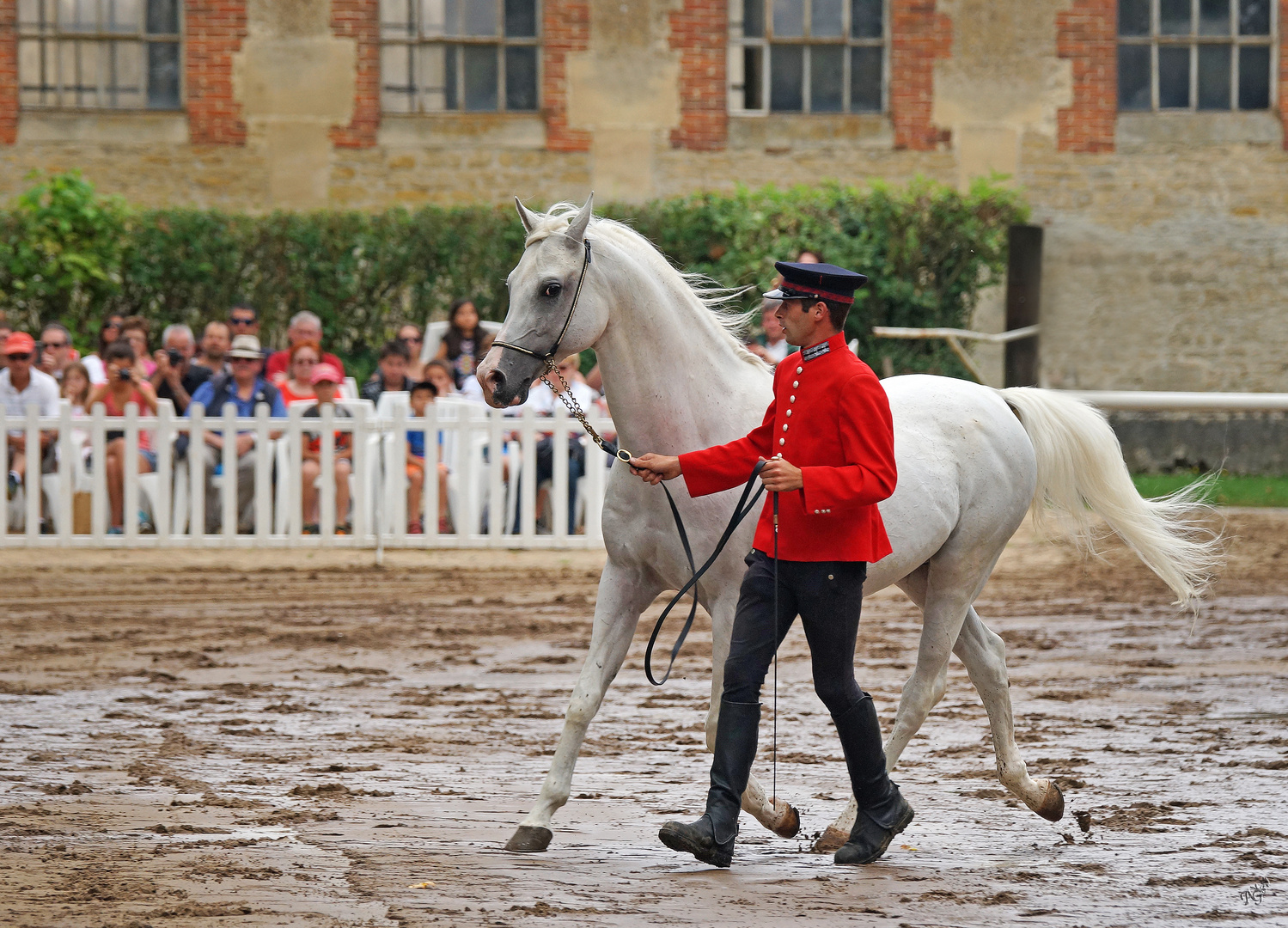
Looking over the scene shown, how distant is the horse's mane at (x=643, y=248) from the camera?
5.31m

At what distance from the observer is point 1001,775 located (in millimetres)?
5609

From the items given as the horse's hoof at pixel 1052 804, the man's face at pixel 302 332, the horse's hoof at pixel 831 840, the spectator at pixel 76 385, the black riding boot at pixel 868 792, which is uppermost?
the man's face at pixel 302 332

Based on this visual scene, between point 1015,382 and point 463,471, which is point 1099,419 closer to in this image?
point 463,471

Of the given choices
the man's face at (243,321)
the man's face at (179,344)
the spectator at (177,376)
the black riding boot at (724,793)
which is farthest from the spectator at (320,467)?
the black riding boot at (724,793)

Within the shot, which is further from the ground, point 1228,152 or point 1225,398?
point 1228,152

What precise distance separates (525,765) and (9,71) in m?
15.5

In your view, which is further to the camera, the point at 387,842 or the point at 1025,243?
the point at 1025,243

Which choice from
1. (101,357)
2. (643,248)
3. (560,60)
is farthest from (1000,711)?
(560,60)

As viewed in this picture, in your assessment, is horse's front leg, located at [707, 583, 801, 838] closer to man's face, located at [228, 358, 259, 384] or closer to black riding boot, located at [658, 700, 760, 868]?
black riding boot, located at [658, 700, 760, 868]

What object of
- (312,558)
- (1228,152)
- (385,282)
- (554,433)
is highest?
(1228,152)

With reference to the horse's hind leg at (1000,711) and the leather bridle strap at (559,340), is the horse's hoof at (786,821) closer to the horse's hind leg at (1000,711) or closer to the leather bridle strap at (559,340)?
the horse's hind leg at (1000,711)

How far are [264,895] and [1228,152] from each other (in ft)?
59.4

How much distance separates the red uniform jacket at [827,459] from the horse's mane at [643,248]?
0.61 meters

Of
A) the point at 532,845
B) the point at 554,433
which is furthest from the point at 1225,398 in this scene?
the point at 532,845
